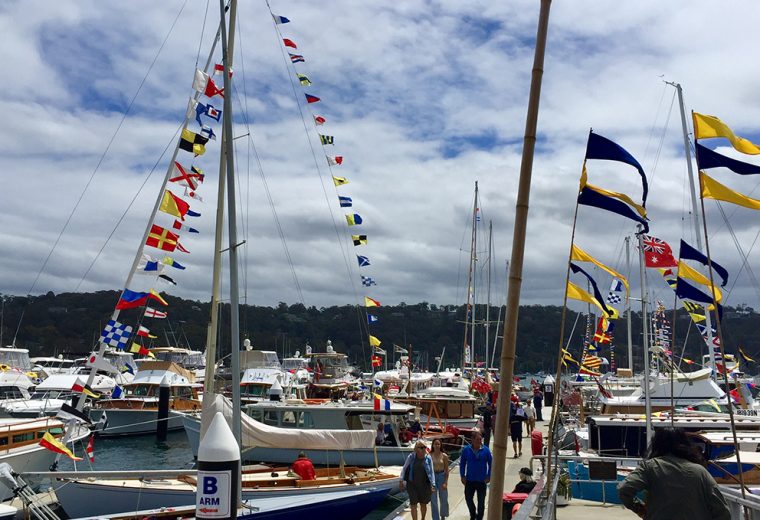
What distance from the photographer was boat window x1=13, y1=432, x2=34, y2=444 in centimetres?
2211

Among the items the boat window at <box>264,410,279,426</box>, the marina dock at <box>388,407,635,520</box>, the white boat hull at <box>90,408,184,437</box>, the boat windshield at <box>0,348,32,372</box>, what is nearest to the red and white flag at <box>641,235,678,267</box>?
the marina dock at <box>388,407,635,520</box>

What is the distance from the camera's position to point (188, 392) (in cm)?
4994

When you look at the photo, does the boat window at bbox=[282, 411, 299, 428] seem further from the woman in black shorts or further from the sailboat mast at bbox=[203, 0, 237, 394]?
the woman in black shorts

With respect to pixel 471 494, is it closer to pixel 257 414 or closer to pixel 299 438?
pixel 299 438

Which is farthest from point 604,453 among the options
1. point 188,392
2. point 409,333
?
point 409,333

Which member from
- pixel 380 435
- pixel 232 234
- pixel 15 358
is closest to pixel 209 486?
pixel 232 234

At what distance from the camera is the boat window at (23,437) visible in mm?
22108

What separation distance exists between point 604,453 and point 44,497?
14.9 m

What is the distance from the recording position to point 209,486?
697cm

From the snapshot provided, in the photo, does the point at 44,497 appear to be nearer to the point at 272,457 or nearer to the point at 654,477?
the point at 272,457

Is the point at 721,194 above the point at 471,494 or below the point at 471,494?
above

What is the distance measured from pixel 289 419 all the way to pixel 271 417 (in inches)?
25.9

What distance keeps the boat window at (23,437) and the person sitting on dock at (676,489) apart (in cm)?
2135

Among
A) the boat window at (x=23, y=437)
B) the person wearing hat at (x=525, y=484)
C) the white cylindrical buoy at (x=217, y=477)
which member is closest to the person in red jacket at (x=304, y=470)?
the person wearing hat at (x=525, y=484)
